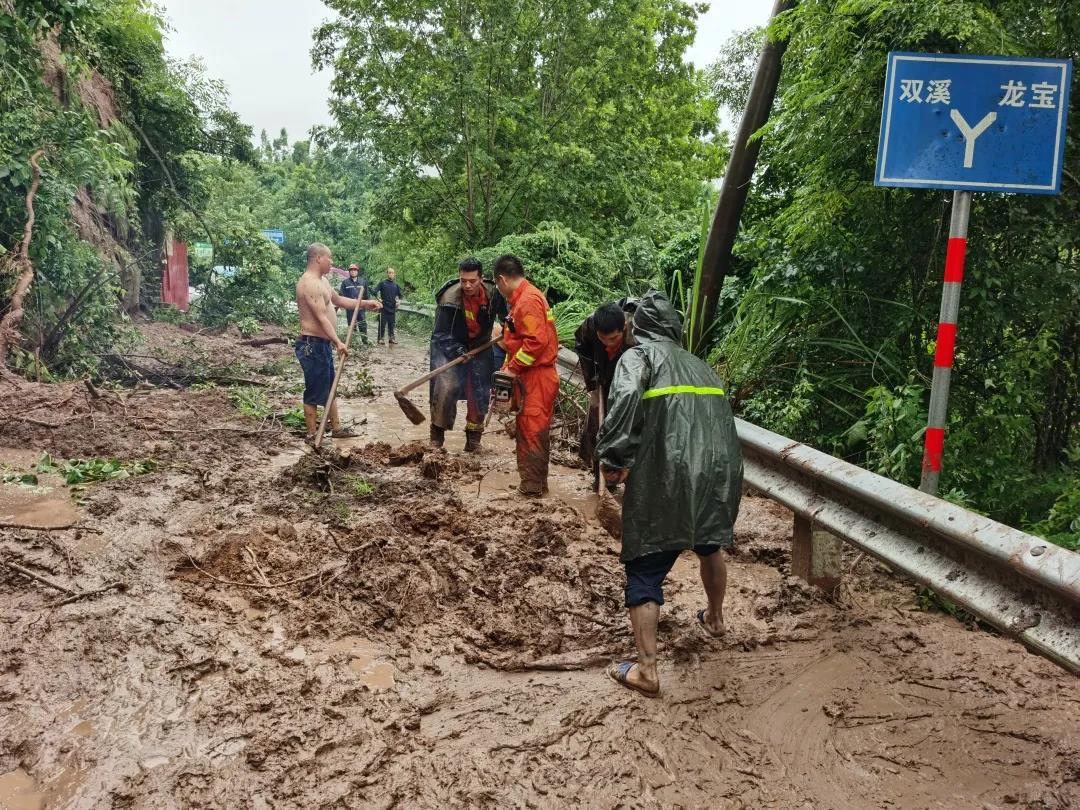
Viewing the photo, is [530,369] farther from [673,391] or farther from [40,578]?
[40,578]

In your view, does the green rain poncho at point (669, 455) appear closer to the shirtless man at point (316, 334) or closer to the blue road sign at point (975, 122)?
the blue road sign at point (975, 122)

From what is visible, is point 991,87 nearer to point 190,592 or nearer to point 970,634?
point 970,634

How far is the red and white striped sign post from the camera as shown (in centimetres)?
398

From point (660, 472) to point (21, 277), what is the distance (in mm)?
7870

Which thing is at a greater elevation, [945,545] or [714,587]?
[945,545]

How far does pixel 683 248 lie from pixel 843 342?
408cm

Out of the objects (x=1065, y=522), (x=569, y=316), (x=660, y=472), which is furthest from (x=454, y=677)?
(x=569, y=316)

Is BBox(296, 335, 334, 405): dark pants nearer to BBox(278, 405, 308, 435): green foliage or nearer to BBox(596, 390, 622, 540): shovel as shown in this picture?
BBox(278, 405, 308, 435): green foliage

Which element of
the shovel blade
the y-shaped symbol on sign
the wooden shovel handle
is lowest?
the shovel blade

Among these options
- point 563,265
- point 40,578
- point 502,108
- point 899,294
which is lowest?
point 40,578

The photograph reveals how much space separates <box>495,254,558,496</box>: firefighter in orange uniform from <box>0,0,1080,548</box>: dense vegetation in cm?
155

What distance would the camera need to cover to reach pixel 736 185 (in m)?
7.12

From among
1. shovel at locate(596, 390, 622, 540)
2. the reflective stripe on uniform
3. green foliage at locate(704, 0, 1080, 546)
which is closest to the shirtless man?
shovel at locate(596, 390, 622, 540)

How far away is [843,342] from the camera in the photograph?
5629mm
